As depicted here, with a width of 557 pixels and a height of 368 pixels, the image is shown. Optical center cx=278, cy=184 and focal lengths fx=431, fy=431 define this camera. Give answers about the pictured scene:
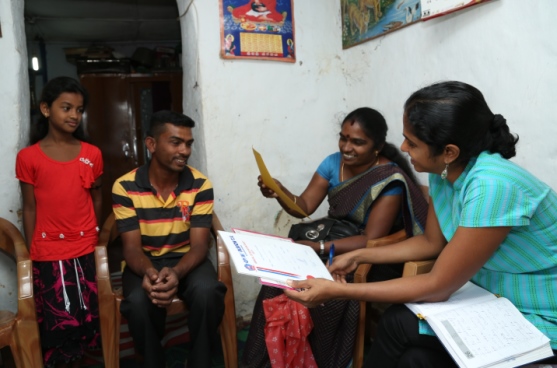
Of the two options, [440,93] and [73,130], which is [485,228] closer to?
[440,93]

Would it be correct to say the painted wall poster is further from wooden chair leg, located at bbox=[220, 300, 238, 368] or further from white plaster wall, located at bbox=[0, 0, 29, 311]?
wooden chair leg, located at bbox=[220, 300, 238, 368]

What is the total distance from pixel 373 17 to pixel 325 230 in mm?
1289

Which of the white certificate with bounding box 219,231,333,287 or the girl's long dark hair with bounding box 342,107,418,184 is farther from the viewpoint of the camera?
the girl's long dark hair with bounding box 342,107,418,184

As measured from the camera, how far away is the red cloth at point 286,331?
1.88m

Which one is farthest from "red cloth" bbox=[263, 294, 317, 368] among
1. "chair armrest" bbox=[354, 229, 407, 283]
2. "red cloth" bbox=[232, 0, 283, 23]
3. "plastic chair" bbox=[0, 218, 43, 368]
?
"red cloth" bbox=[232, 0, 283, 23]

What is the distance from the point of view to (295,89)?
9.03ft

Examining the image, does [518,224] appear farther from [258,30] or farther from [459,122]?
[258,30]

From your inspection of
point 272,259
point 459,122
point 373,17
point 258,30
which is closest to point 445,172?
point 459,122

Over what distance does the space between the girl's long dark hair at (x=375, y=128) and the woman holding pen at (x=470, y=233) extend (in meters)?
0.76

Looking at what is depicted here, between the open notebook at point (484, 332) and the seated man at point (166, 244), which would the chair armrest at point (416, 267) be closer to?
the open notebook at point (484, 332)

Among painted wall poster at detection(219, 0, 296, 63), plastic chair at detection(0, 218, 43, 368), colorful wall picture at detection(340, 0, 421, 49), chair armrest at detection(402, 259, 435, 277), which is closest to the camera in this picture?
chair armrest at detection(402, 259, 435, 277)

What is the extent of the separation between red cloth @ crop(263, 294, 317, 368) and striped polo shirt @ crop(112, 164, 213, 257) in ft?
1.77

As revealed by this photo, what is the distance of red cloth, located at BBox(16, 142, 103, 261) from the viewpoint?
207 cm

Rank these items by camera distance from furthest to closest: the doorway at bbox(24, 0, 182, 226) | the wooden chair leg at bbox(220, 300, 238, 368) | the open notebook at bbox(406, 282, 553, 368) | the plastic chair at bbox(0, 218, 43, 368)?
the doorway at bbox(24, 0, 182, 226) < the wooden chair leg at bbox(220, 300, 238, 368) < the plastic chair at bbox(0, 218, 43, 368) < the open notebook at bbox(406, 282, 553, 368)
